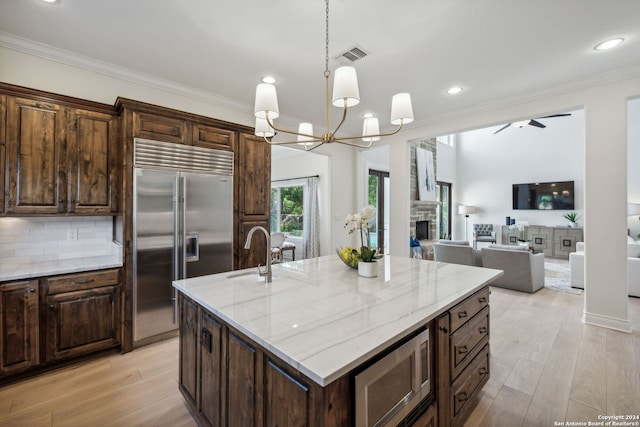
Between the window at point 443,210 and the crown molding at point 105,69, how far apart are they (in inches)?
270

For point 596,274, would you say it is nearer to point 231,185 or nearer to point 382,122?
point 382,122

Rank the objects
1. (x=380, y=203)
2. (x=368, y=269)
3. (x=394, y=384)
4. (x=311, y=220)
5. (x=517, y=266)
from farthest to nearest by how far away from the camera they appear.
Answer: (x=380, y=203)
(x=311, y=220)
(x=517, y=266)
(x=368, y=269)
(x=394, y=384)

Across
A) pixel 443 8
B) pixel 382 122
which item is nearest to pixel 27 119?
pixel 443 8

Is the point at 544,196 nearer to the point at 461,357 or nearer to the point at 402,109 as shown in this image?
the point at 402,109

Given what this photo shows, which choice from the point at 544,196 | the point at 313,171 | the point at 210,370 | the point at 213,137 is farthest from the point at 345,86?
the point at 544,196

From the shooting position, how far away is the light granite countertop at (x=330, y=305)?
990 millimetres

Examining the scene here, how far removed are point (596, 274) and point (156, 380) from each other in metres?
4.46

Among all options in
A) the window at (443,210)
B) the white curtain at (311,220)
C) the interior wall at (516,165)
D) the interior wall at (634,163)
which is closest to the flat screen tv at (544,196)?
the interior wall at (516,165)

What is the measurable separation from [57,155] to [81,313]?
4.45 feet

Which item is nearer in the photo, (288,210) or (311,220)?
(311,220)

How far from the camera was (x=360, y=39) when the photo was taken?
2.34 metres

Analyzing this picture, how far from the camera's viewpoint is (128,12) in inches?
79.7

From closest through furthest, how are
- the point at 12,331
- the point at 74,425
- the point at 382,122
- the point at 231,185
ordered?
the point at 74,425 → the point at 12,331 → the point at 231,185 → the point at 382,122

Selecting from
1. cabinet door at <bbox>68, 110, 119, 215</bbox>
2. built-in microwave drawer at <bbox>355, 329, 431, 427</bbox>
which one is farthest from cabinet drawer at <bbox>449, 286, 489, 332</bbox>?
cabinet door at <bbox>68, 110, 119, 215</bbox>
